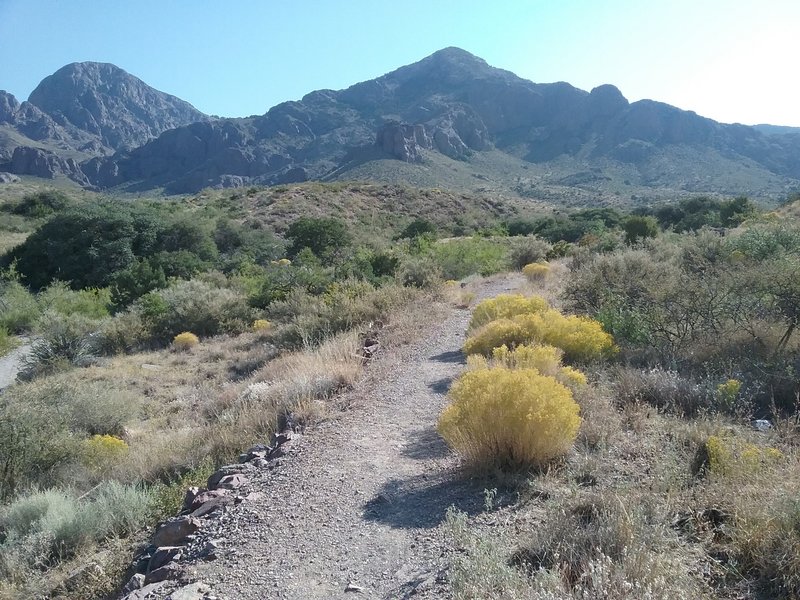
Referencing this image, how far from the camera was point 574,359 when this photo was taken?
7.44 m

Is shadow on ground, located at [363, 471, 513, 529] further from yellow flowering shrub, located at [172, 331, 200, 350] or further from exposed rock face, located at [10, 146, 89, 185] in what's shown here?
exposed rock face, located at [10, 146, 89, 185]

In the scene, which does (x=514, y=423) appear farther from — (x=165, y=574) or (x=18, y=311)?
(x=18, y=311)

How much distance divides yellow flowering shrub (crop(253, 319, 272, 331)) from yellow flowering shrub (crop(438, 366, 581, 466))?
11.2 m

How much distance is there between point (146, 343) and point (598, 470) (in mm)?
15079

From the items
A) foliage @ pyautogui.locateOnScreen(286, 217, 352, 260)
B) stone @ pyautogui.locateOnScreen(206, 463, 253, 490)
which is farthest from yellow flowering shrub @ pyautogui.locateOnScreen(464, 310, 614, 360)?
foliage @ pyautogui.locateOnScreen(286, 217, 352, 260)

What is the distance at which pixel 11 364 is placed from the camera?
54.0 ft

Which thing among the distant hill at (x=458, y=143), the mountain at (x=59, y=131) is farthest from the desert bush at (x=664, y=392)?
the mountain at (x=59, y=131)

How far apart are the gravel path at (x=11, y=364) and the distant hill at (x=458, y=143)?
6359 cm

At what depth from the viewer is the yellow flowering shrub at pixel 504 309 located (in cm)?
930

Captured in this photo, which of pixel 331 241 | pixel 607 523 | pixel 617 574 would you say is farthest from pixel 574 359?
pixel 331 241

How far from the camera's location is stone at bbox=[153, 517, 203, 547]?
162 inches

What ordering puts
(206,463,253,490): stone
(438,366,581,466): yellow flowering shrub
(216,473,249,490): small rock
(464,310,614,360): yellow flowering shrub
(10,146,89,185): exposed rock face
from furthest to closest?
(10,146,89,185): exposed rock face
(464,310,614,360): yellow flowering shrub
(206,463,253,490): stone
(216,473,249,490): small rock
(438,366,581,466): yellow flowering shrub

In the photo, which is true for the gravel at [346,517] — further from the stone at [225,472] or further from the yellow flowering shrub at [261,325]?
the yellow flowering shrub at [261,325]

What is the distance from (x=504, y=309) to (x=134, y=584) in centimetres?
689
